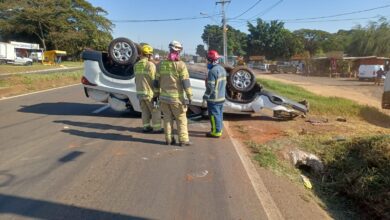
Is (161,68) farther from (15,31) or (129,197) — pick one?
(15,31)

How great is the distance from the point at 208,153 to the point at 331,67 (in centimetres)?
4682

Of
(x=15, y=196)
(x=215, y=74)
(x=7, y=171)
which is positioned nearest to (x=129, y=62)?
(x=215, y=74)

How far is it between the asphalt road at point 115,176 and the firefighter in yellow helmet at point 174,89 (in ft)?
1.11

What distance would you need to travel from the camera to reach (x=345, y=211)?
5160 mm

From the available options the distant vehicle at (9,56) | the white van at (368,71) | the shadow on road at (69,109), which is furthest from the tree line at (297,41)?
the shadow on road at (69,109)

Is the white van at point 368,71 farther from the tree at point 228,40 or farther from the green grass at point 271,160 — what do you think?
the tree at point 228,40

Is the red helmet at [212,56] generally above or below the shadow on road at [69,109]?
above

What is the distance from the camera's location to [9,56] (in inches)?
2048

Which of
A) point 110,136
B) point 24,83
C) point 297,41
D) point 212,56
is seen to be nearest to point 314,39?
point 297,41

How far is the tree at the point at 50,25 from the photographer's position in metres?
68.1

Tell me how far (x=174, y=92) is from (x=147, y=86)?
0.99 m

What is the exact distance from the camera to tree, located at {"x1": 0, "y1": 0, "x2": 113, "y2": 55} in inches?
2680

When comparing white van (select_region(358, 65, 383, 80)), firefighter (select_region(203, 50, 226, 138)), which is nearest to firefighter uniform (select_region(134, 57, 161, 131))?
firefighter (select_region(203, 50, 226, 138))

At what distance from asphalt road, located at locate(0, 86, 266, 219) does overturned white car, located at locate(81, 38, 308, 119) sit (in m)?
1.18
